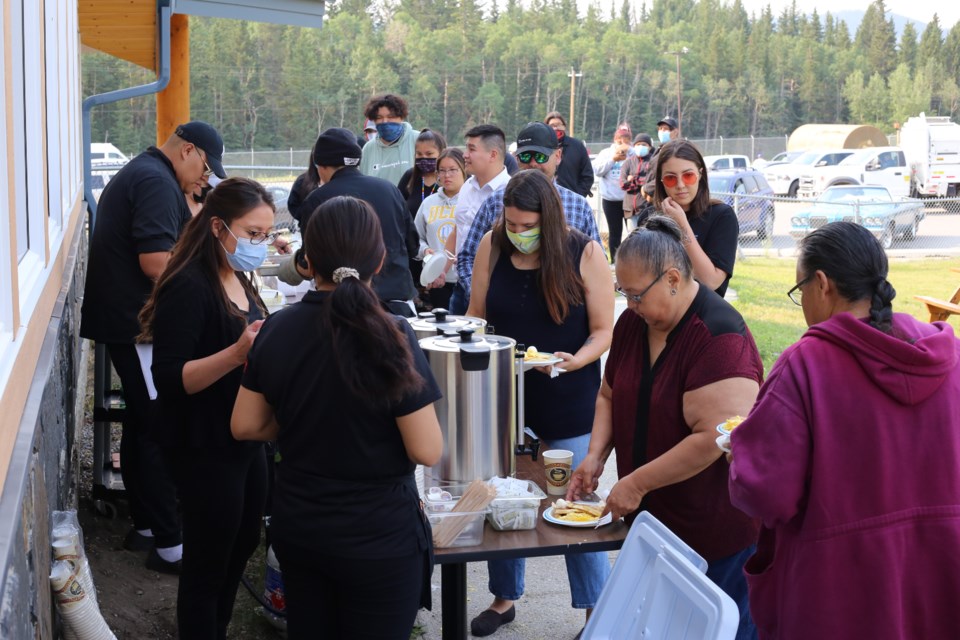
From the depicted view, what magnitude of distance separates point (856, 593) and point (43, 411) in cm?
213

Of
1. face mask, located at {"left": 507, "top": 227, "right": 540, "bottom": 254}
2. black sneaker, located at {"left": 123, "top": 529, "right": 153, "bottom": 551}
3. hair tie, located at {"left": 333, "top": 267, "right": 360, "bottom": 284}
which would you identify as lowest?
black sneaker, located at {"left": 123, "top": 529, "right": 153, "bottom": 551}

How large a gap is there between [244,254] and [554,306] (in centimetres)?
120

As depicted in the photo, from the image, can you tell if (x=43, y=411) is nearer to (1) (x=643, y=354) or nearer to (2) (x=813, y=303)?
(1) (x=643, y=354)

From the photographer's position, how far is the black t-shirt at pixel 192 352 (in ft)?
10.2

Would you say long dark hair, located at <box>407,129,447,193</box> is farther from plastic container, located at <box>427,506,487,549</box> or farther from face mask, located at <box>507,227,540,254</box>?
plastic container, located at <box>427,506,487,549</box>

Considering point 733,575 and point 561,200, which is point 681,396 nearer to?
point 733,575

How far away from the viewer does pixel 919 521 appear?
225 cm

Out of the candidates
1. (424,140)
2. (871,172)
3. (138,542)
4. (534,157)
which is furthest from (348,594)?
(871,172)

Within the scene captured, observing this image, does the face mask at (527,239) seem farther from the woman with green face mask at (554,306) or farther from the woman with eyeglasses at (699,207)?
the woman with eyeglasses at (699,207)

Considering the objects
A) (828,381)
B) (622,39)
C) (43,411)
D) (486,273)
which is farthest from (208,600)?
(622,39)

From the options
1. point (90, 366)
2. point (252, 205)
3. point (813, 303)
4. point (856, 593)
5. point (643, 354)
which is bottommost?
point (90, 366)

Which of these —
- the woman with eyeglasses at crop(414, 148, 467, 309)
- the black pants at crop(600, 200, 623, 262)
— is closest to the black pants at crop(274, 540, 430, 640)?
the woman with eyeglasses at crop(414, 148, 467, 309)

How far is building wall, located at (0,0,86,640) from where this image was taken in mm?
1888

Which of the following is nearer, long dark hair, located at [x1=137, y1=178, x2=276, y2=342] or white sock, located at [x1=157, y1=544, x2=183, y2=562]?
long dark hair, located at [x1=137, y1=178, x2=276, y2=342]
